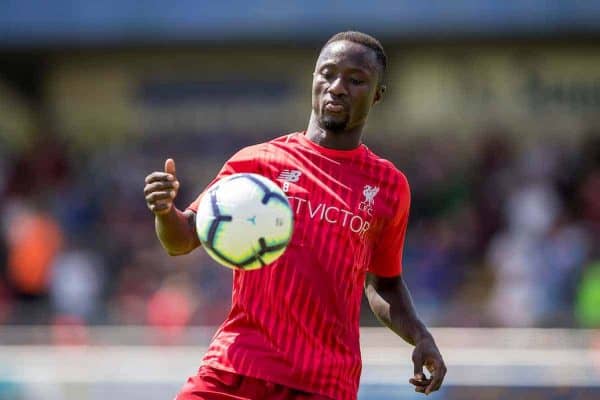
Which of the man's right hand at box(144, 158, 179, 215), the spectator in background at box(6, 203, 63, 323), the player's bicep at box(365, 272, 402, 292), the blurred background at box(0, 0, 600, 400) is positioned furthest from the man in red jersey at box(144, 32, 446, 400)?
the spectator in background at box(6, 203, 63, 323)

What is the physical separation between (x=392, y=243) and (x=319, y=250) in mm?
506

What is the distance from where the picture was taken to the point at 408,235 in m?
15.2

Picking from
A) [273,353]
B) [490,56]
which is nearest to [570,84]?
[490,56]

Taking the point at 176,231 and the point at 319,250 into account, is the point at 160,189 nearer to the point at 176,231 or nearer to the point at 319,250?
the point at 176,231

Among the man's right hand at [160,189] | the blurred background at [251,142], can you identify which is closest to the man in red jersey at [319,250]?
the man's right hand at [160,189]

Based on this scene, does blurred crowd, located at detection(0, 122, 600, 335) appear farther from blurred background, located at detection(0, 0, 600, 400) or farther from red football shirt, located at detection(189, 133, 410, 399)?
red football shirt, located at detection(189, 133, 410, 399)

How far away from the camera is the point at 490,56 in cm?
1762

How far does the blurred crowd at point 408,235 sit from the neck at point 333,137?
6290 millimetres

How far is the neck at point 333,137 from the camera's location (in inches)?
217

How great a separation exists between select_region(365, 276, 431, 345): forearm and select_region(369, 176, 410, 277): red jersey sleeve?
0.26ft

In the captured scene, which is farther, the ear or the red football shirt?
the ear

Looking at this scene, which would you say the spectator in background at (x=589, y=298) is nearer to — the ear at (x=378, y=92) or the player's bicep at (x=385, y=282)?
the player's bicep at (x=385, y=282)

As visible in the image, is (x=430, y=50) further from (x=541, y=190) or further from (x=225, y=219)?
(x=225, y=219)

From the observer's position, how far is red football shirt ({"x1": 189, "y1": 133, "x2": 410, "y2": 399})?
5.22m
